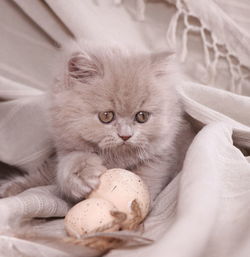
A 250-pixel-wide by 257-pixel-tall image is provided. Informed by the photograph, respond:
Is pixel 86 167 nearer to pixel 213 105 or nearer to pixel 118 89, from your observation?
pixel 118 89

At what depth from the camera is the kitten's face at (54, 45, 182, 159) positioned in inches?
44.8

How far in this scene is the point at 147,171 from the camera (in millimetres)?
1235

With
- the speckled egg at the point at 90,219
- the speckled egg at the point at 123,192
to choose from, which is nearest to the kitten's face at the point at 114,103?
the speckled egg at the point at 123,192

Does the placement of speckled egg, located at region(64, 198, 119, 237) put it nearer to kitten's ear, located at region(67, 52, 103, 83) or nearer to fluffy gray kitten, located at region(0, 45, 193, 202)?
fluffy gray kitten, located at region(0, 45, 193, 202)

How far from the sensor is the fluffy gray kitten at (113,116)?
44.5 inches

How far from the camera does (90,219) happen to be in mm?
917

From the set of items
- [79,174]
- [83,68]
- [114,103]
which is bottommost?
[79,174]

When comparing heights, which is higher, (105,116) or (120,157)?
(105,116)

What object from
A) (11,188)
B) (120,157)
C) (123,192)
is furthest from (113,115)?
(11,188)

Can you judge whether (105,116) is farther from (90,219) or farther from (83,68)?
(90,219)

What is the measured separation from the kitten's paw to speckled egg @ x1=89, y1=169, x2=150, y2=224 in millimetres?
389

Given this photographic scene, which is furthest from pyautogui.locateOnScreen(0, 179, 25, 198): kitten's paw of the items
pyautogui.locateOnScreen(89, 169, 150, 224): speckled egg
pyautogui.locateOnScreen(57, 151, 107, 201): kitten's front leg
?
pyautogui.locateOnScreen(89, 169, 150, 224): speckled egg

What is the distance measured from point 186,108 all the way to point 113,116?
0.30 meters

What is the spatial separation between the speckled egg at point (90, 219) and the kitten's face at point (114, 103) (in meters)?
0.23
